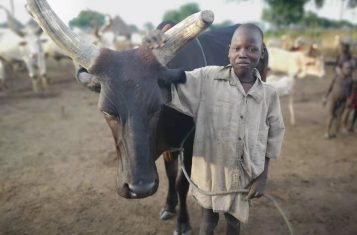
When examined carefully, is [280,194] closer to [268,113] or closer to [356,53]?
[268,113]

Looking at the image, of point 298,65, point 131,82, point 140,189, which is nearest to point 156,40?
point 131,82

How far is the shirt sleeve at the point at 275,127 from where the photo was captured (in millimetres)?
2328

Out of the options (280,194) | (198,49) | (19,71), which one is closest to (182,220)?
(280,194)

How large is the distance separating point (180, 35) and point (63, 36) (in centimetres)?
78

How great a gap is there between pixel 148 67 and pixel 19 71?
43.6ft

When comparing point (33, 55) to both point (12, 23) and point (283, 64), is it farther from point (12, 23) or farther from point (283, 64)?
point (283, 64)

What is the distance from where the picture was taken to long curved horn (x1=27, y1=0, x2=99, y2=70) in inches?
86.0

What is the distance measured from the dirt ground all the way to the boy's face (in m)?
1.99

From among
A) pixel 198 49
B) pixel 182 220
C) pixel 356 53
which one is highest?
pixel 198 49

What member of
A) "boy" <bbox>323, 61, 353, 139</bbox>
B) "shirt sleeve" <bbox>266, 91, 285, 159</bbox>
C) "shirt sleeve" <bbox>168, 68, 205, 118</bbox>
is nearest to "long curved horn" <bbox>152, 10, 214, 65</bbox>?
"shirt sleeve" <bbox>168, 68, 205, 118</bbox>

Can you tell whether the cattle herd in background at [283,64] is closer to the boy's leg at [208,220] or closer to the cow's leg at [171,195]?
the cow's leg at [171,195]

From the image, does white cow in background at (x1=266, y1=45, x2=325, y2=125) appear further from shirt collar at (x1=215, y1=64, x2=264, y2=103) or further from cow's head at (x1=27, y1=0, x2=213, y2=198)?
cow's head at (x1=27, y1=0, x2=213, y2=198)

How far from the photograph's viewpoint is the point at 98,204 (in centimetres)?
396

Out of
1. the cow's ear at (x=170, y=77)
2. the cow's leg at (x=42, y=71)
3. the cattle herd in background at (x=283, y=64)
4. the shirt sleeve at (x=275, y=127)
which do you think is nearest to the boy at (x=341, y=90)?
the cattle herd in background at (x=283, y=64)
